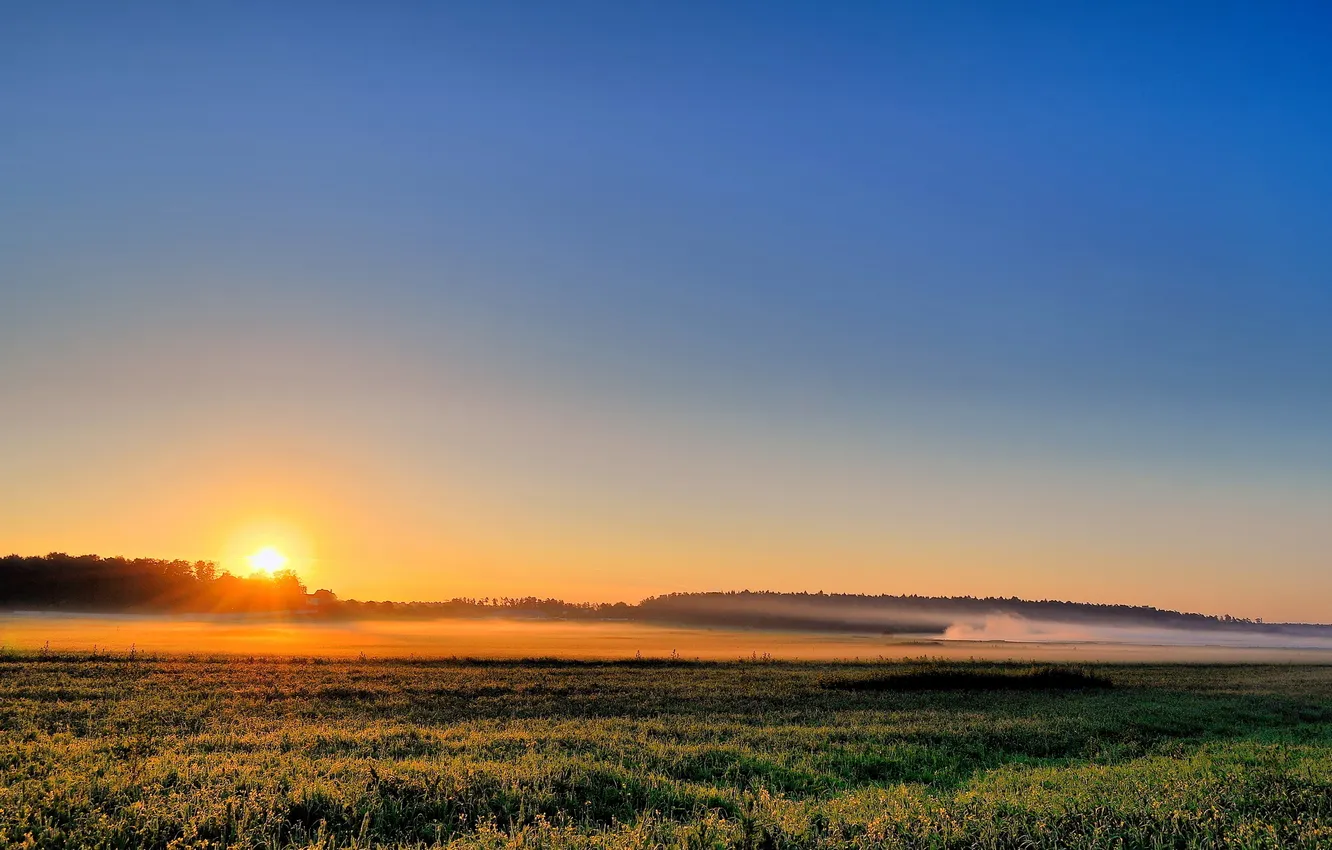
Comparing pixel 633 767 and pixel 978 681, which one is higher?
pixel 633 767

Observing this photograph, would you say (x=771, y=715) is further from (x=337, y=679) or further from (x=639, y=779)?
(x=337, y=679)

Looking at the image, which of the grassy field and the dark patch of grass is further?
the dark patch of grass

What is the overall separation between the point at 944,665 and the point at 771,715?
39.0 m

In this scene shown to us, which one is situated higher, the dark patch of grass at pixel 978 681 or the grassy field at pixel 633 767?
the grassy field at pixel 633 767

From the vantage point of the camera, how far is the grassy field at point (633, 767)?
12.0 m

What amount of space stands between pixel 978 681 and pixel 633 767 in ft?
147

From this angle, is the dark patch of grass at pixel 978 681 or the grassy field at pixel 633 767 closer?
the grassy field at pixel 633 767

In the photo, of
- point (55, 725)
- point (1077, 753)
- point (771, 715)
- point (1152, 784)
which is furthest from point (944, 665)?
point (55, 725)

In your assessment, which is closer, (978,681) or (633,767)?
A: (633,767)

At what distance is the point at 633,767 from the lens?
1831 cm

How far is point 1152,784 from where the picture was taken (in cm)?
1568

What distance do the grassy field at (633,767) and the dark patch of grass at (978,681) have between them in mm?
9779

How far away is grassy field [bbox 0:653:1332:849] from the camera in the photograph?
12.0 metres

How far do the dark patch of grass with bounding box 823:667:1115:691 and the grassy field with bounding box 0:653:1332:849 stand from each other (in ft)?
32.1
